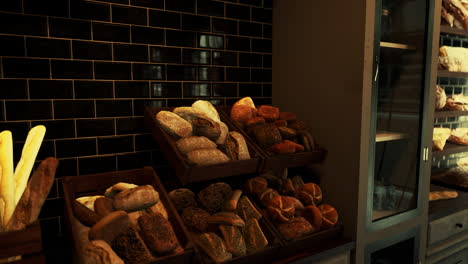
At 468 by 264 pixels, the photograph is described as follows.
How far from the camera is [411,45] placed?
1.74m

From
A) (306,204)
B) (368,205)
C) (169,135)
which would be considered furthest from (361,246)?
(169,135)

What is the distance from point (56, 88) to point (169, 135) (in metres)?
0.51

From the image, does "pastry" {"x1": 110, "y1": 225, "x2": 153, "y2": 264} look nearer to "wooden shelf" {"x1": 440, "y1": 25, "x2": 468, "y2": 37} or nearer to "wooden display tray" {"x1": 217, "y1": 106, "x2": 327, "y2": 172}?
"wooden display tray" {"x1": 217, "y1": 106, "x2": 327, "y2": 172}

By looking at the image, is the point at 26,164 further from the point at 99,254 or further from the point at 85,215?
the point at 99,254

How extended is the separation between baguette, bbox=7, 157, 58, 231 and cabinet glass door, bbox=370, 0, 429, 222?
141 cm

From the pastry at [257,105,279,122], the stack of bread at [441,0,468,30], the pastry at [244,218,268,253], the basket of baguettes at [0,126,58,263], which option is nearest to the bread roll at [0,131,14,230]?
the basket of baguettes at [0,126,58,263]

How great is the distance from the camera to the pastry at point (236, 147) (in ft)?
4.40

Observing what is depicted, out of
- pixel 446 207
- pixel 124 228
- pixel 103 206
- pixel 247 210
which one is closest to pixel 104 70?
pixel 103 206

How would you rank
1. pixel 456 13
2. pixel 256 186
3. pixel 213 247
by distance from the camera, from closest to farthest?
1. pixel 213 247
2. pixel 256 186
3. pixel 456 13

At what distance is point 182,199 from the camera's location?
1369mm

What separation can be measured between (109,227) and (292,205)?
743 millimetres

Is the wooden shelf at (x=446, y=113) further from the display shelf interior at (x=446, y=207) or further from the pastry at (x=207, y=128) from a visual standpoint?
the pastry at (x=207, y=128)

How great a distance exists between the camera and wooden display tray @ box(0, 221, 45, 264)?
34.8 inches

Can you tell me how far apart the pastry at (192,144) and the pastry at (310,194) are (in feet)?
1.62
